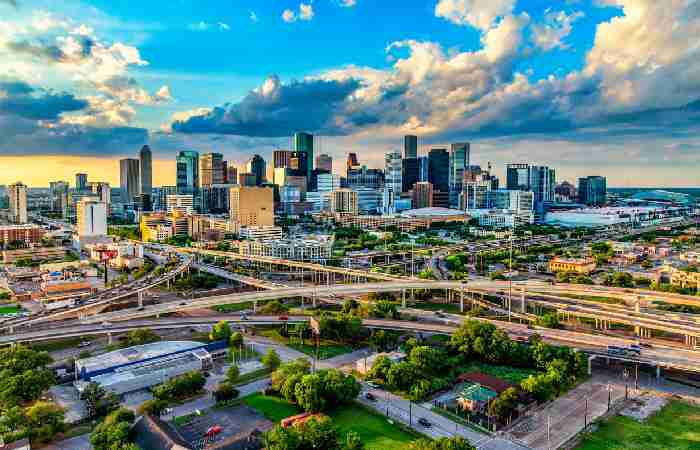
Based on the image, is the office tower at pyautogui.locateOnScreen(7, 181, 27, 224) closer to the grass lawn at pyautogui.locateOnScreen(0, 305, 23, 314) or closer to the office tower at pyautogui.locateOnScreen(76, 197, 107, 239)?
the office tower at pyautogui.locateOnScreen(76, 197, 107, 239)

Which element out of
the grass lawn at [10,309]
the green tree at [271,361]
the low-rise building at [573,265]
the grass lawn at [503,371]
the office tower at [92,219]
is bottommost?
the grass lawn at [10,309]

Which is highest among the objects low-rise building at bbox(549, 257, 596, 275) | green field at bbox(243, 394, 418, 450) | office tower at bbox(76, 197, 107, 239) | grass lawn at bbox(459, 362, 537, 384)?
office tower at bbox(76, 197, 107, 239)

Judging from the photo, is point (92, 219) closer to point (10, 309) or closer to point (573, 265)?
point (10, 309)

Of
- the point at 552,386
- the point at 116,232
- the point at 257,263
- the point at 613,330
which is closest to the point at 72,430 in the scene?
the point at 552,386

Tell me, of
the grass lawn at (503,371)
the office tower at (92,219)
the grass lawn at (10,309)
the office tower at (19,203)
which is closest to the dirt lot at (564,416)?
the grass lawn at (503,371)

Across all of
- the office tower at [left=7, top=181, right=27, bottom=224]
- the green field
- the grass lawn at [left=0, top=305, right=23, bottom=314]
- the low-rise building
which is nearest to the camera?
the green field

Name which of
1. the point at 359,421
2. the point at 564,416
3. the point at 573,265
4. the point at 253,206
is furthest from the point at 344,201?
the point at 564,416

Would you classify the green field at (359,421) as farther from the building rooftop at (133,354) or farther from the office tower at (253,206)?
the office tower at (253,206)

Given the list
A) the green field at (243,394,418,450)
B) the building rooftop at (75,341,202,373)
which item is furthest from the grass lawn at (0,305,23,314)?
the green field at (243,394,418,450)
